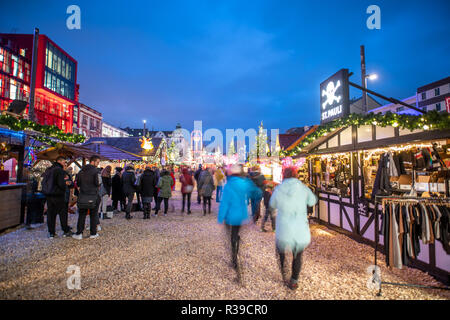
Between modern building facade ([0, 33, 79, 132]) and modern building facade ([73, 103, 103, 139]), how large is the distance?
1.61 meters

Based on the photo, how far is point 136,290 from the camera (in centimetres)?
337

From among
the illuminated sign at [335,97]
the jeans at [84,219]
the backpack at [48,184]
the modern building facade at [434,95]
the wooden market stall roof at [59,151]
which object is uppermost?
the modern building facade at [434,95]

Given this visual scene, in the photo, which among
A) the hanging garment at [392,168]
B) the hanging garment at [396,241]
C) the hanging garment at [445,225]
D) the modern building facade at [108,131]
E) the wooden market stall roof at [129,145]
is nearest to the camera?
the hanging garment at [445,225]

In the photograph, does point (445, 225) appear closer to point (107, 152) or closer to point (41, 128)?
point (41, 128)

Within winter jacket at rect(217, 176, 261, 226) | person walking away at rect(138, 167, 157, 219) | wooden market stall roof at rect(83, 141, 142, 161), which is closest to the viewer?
winter jacket at rect(217, 176, 261, 226)

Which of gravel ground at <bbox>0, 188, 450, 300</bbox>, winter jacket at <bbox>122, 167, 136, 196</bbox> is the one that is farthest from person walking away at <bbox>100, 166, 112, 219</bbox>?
gravel ground at <bbox>0, 188, 450, 300</bbox>

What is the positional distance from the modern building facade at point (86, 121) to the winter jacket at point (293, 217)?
47109mm

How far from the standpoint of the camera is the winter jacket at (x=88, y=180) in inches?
225

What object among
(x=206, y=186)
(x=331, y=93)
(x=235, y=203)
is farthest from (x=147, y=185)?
(x=331, y=93)

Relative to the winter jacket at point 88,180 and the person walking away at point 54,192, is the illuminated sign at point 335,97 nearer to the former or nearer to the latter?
the winter jacket at point 88,180

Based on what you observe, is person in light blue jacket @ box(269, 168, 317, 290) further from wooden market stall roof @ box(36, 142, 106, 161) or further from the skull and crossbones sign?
wooden market stall roof @ box(36, 142, 106, 161)

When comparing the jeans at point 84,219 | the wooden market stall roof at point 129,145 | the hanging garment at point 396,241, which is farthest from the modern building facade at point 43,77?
the hanging garment at point 396,241

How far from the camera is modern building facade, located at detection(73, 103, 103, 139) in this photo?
41.5 metres

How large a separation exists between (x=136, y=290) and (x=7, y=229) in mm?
5845
